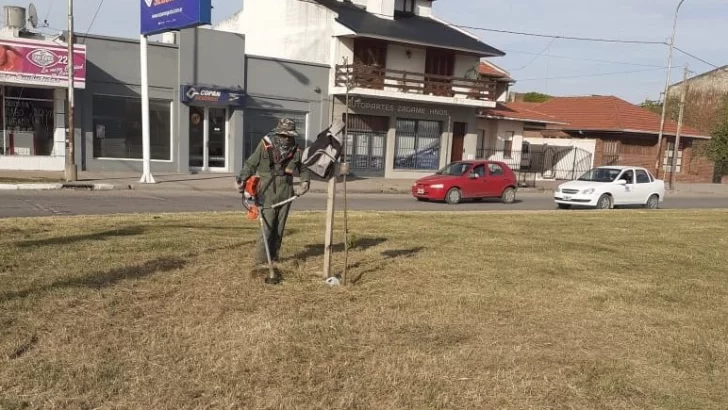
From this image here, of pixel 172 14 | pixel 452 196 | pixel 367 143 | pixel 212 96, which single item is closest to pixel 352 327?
pixel 452 196

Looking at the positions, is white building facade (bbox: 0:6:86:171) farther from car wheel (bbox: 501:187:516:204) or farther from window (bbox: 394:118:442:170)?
car wheel (bbox: 501:187:516:204)

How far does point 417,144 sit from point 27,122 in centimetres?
Answer: 1668

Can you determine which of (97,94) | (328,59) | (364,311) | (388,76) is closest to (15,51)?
(97,94)

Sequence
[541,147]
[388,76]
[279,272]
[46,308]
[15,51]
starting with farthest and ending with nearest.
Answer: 1. [541,147]
2. [388,76]
3. [15,51]
4. [279,272]
5. [46,308]

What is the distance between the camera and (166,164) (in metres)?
23.6

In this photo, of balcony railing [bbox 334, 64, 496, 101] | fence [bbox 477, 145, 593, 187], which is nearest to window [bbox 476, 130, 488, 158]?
fence [bbox 477, 145, 593, 187]

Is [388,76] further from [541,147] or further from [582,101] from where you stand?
[582,101]

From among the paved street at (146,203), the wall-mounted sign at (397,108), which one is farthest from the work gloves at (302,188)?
the wall-mounted sign at (397,108)

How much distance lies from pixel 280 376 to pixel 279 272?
2604mm

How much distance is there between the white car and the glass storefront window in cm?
1739

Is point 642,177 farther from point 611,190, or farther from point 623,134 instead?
point 623,134

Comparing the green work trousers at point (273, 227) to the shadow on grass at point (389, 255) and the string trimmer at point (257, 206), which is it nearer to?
the string trimmer at point (257, 206)

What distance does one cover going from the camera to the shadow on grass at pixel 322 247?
7.82 metres

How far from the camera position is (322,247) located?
8.41 metres
